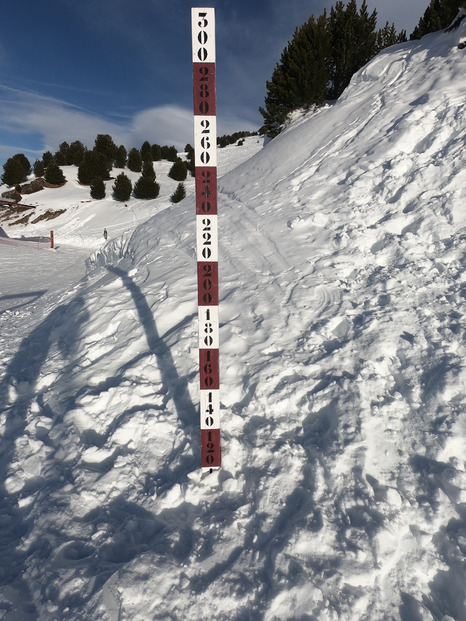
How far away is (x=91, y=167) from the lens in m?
35.5

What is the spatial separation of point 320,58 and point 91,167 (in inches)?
1039

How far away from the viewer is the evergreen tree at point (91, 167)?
3534 cm

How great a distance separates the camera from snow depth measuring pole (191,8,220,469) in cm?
227

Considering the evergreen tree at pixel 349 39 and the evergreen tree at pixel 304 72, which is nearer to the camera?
the evergreen tree at pixel 304 72

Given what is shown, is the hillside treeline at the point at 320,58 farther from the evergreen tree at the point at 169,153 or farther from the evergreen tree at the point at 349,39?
the evergreen tree at the point at 169,153

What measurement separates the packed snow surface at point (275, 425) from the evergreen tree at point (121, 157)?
38.6 meters

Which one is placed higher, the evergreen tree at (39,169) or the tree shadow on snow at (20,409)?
the evergreen tree at (39,169)

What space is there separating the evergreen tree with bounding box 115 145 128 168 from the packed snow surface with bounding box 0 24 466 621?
3855 centimetres

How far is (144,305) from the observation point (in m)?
5.16

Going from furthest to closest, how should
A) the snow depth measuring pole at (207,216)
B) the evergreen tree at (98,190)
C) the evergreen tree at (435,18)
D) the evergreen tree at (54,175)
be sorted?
the evergreen tree at (54,175), the evergreen tree at (98,190), the evergreen tree at (435,18), the snow depth measuring pole at (207,216)

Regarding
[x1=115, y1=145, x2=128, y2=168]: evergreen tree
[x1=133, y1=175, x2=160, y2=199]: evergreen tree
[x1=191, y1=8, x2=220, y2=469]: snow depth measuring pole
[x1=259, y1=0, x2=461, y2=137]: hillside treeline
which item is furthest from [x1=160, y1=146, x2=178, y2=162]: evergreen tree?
[x1=191, y1=8, x2=220, y2=469]: snow depth measuring pole

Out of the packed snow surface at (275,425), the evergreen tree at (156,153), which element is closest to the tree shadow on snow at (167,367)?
the packed snow surface at (275,425)

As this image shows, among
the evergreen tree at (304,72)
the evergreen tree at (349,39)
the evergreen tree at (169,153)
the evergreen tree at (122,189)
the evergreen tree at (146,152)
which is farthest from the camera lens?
the evergreen tree at (169,153)

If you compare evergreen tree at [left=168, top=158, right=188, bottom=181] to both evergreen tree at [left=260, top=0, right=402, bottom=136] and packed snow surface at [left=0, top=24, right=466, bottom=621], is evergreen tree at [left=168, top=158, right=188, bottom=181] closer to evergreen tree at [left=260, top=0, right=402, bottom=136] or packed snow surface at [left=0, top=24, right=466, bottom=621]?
evergreen tree at [left=260, top=0, right=402, bottom=136]
